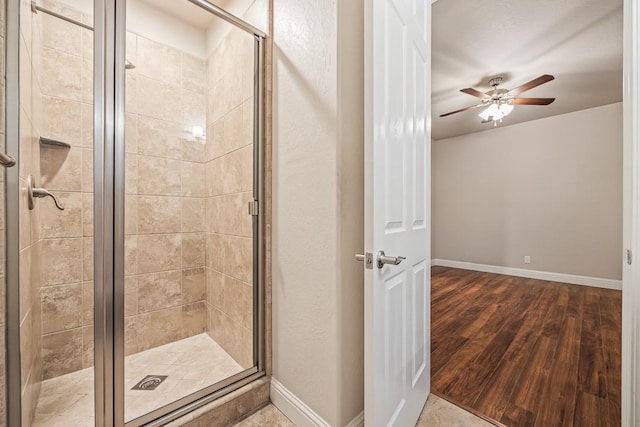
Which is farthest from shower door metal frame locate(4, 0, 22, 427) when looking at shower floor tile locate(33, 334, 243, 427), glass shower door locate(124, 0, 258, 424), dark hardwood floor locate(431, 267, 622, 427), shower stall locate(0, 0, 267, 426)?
dark hardwood floor locate(431, 267, 622, 427)

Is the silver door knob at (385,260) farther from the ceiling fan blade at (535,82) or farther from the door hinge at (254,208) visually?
the ceiling fan blade at (535,82)

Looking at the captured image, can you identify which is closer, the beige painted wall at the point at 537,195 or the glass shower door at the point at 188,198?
the glass shower door at the point at 188,198

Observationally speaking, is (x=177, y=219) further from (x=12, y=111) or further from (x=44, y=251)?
(x=12, y=111)

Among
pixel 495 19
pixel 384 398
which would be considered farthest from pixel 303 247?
pixel 495 19

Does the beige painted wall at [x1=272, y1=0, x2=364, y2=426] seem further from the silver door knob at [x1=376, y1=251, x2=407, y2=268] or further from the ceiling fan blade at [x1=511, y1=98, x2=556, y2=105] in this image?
the ceiling fan blade at [x1=511, y1=98, x2=556, y2=105]

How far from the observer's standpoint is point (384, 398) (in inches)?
39.6

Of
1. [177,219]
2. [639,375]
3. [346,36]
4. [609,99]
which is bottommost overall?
[639,375]

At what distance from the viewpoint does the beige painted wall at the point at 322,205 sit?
1182 millimetres

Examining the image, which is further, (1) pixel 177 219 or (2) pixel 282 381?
(1) pixel 177 219

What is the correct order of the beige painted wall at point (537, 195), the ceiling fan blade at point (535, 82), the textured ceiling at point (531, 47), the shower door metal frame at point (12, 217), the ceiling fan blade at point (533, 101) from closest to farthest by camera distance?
the shower door metal frame at point (12, 217), the textured ceiling at point (531, 47), the ceiling fan blade at point (535, 82), the ceiling fan blade at point (533, 101), the beige painted wall at point (537, 195)

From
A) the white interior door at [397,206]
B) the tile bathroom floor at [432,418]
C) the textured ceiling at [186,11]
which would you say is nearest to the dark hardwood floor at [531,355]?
the tile bathroom floor at [432,418]

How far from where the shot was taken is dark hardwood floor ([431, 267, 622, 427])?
4.86ft

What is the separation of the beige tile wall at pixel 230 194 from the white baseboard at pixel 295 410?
23cm

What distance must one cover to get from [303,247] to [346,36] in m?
0.97
